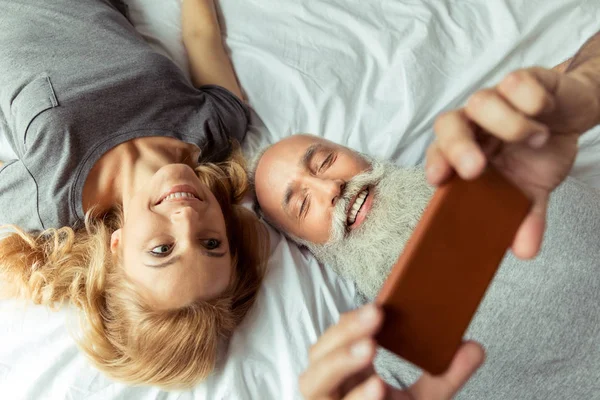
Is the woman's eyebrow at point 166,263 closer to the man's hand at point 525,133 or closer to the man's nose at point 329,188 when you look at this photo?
the man's nose at point 329,188

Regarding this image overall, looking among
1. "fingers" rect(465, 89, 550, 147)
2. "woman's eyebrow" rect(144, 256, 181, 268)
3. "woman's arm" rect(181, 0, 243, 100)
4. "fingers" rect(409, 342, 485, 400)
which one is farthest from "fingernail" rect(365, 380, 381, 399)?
"woman's arm" rect(181, 0, 243, 100)

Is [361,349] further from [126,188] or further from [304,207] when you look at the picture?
[126,188]

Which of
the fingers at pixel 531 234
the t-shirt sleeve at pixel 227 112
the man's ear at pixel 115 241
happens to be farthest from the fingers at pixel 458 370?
the t-shirt sleeve at pixel 227 112

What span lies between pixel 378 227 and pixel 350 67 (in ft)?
1.59

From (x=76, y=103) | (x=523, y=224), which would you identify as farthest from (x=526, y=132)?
(x=76, y=103)

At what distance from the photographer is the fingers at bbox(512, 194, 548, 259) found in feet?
1.72

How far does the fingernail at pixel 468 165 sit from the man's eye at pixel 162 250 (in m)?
0.65

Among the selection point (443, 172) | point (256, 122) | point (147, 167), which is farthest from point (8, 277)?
point (443, 172)

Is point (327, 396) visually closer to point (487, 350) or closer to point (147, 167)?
point (487, 350)

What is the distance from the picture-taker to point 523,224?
0.53 m

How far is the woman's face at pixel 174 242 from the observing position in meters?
0.92

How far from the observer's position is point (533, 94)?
0.46 meters

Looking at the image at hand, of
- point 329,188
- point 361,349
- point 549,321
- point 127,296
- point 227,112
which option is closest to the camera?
point 361,349

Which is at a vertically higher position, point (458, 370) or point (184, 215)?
point (458, 370)
